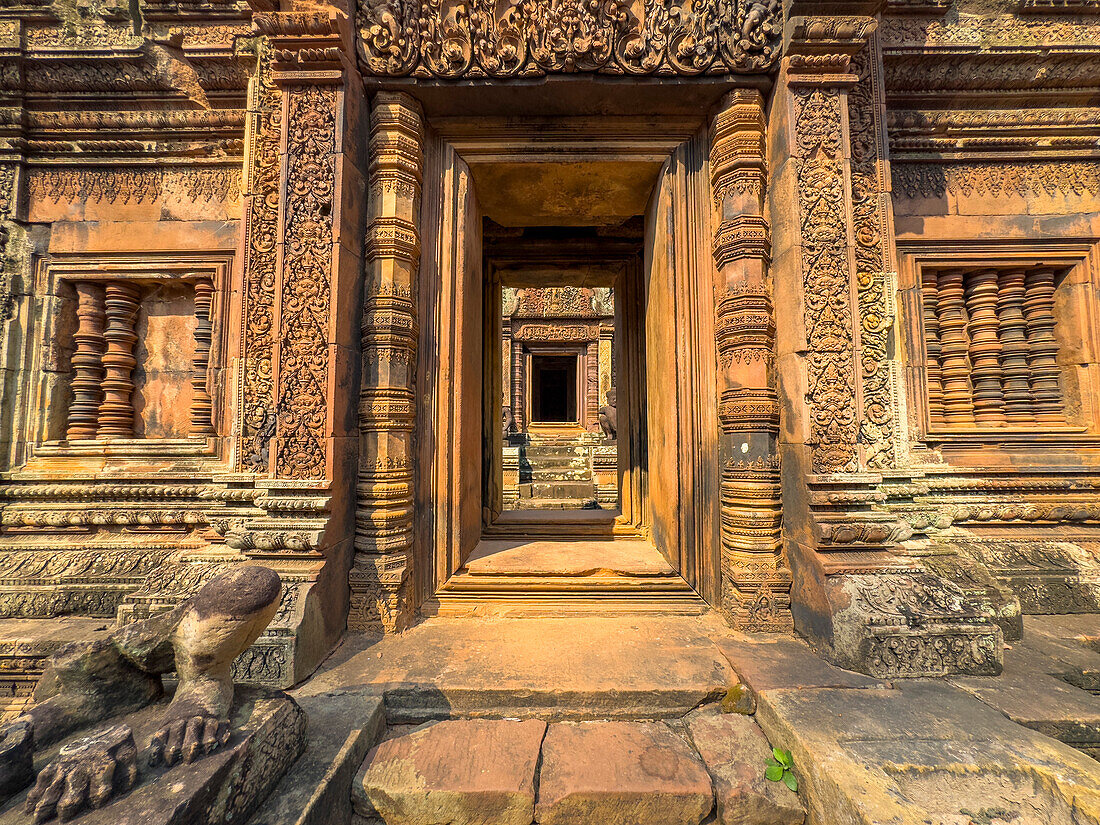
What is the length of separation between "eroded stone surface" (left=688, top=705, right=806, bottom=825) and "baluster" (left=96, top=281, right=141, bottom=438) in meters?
5.67

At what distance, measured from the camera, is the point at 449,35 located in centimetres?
334

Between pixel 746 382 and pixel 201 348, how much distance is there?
5.18 m

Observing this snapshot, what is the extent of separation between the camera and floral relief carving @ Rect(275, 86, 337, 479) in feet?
10.0

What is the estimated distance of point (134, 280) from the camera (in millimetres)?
4578

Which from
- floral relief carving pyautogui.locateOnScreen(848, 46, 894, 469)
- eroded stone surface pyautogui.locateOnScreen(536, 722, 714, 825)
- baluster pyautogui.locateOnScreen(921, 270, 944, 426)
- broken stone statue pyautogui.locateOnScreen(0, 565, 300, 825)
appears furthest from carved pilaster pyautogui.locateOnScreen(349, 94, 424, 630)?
baluster pyautogui.locateOnScreen(921, 270, 944, 426)

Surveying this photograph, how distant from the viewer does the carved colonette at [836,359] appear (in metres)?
2.78

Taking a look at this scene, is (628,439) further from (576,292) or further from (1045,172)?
(576,292)

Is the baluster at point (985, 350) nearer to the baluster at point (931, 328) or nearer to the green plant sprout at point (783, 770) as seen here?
the baluster at point (931, 328)

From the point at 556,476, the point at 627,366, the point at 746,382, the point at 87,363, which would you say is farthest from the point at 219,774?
the point at 556,476

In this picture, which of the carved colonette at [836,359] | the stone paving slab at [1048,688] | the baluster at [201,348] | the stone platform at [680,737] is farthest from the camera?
the baluster at [201,348]

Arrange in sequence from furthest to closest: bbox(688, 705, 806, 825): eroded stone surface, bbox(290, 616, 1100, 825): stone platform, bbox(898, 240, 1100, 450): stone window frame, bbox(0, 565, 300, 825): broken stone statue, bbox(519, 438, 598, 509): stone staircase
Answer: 1. bbox(519, 438, 598, 509): stone staircase
2. bbox(898, 240, 1100, 450): stone window frame
3. bbox(688, 705, 806, 825): eroded stone surface
4. bbox(290, 616, 1100, 825): stone platform
5. bbox(0, 565, 300, 825): broken stone statue

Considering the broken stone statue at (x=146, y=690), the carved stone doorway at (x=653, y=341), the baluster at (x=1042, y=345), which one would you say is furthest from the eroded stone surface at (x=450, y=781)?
the baluster at (x=1042, y=345)

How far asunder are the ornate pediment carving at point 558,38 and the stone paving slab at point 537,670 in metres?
4.06

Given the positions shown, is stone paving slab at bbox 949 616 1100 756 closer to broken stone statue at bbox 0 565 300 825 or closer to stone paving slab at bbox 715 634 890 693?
stone paving slab at bbox 715 634 890 693
